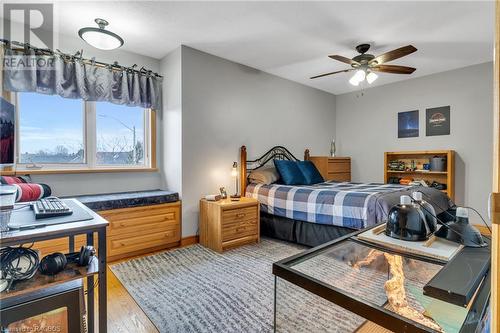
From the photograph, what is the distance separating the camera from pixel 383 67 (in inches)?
119

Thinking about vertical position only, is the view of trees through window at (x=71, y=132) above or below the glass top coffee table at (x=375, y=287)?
above

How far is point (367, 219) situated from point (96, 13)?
3.27 metres

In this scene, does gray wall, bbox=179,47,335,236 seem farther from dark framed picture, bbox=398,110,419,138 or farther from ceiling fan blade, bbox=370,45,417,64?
dark framed picture, bbox=398,110,419,138

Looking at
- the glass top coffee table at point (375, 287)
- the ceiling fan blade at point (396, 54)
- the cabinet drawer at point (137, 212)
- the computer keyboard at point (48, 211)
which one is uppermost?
the ceiling fan blade at point (396, 54)

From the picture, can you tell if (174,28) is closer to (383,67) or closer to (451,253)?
(383,67)

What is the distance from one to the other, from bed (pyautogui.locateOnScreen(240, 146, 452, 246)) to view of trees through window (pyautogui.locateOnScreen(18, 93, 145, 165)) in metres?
1.54

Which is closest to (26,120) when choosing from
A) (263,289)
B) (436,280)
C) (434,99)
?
(263,289)

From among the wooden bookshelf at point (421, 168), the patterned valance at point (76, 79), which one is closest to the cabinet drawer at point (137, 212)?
the patterned valance at point (76, 79)

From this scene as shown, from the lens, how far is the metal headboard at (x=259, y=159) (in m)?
3.68

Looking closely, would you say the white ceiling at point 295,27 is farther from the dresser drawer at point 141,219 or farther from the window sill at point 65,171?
the dresser drawer at point 141,219

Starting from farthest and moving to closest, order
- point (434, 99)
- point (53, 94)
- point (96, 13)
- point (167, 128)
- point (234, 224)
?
point (434, 99) → point (167, 128) → point (234, 224) → point (53, 94) → point (96, 13)

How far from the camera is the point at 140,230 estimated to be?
113 inches

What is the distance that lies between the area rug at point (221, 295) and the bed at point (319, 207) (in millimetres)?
349

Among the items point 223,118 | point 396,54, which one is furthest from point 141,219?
point 396,54
